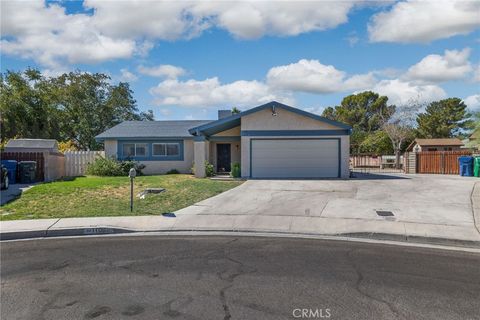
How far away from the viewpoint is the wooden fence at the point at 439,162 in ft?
95.1

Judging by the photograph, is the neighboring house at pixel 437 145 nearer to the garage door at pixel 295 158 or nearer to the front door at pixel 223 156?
the garage door at pixel 295 158

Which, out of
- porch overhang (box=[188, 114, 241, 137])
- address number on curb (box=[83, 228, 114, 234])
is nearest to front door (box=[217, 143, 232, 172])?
porch overhang (box=[188, 114, 241, 137])

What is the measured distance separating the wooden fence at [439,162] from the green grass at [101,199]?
53.0ft

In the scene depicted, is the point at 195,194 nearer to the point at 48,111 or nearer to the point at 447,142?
the point at 48,111

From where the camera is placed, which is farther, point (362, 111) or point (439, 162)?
point (362, 111)

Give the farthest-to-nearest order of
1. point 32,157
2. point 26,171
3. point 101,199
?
point 32,157 → point 26,171 → point 101,199

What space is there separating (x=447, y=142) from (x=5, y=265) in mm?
49684

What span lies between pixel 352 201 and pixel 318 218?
3.23 meters

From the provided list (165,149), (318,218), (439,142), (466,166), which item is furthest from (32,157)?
(439,142)

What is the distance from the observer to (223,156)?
2834cm

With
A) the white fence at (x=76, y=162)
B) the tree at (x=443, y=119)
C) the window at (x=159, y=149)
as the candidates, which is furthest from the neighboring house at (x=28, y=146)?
Result: the tree at (x=443, y=119)

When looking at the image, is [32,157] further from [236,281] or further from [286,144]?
[236,281]

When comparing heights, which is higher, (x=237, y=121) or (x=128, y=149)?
(x=237, y=121)

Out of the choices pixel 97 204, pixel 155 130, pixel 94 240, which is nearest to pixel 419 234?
pixel 94 240
